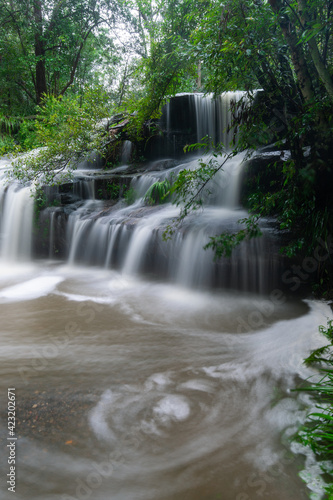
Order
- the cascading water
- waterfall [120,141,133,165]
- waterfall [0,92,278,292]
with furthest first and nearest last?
waterfall [120,141,133,165] → waterfall [0,92,278,292] → the cascading water

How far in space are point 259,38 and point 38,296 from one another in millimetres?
4615

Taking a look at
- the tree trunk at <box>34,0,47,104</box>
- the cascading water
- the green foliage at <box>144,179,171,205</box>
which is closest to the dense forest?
the cascading water

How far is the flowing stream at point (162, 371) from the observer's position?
1833mm

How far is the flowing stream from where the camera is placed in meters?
1.83

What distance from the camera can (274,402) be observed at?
2.46m

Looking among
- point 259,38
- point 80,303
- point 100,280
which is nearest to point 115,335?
point 80,303

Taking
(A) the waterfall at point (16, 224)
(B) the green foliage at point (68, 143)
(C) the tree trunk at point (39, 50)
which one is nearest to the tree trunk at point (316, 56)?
(B) the green foliage at point (68, 143)

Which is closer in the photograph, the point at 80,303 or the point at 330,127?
the point at 330,127

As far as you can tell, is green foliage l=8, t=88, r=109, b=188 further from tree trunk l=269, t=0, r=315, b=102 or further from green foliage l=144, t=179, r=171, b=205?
tree trunk l=269, t=0, r=315, b=102

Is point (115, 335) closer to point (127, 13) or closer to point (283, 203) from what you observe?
point (283, 203)

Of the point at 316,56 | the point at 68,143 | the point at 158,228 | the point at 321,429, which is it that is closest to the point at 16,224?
the point at 68,143

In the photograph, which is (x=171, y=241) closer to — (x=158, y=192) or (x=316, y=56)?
(x=158, y=192)

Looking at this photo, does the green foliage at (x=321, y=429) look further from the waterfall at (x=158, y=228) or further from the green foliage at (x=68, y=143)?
the green foliage at (x=68, y=143)

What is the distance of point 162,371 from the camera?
115 inches
